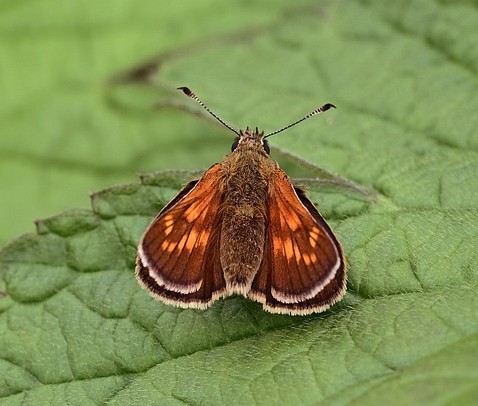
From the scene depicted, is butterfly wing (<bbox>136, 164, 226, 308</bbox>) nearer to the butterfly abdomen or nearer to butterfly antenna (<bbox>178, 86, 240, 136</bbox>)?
the butterfly abdomen

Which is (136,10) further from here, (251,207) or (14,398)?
(14,398)

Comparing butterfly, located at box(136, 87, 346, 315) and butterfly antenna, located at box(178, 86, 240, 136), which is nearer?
butterfly, located at box(136, 87, 346, 315)

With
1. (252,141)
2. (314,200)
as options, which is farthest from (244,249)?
(252,141)

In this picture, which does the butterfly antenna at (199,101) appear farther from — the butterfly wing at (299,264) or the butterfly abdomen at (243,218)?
the butterfly wing at (299,264)

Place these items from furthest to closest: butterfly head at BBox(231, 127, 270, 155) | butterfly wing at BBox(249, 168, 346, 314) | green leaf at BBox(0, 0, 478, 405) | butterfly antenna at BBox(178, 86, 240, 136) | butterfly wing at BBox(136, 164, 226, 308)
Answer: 1. butterfly antenna at BBox(178, 86, 240, 136)
2. butterfly head at BBox(231, 127, 270, 155)
3. butterfly wing at BBox(136, 164, 226, 308)
4. butterfly wing at BBox(249, 168, 346, 314)
5. green leaf at BBox(0, 0, 478, 405)

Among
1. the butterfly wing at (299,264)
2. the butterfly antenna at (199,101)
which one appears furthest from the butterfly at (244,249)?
the butterfly antenna at (199,101)

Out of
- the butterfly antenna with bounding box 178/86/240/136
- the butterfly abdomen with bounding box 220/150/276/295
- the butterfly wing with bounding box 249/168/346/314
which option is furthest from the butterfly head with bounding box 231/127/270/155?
the butterfly wing with bounding box 249/168/346/314
